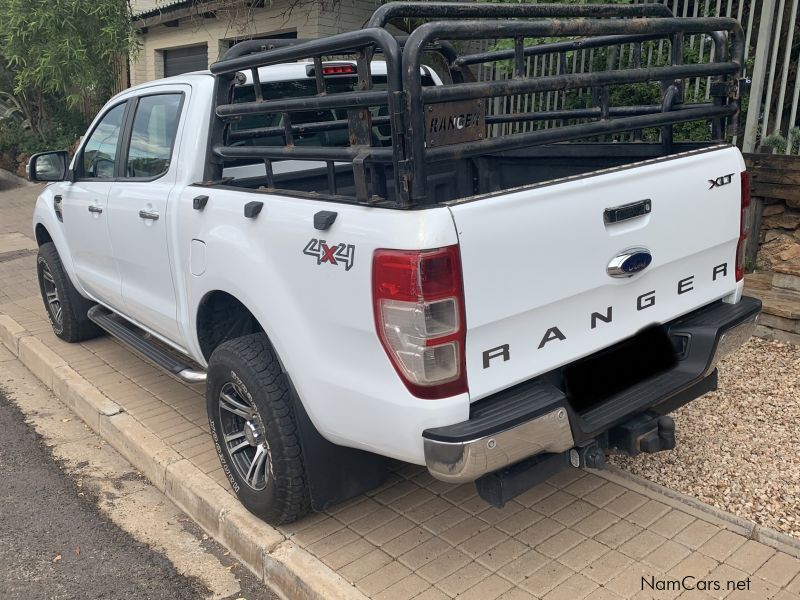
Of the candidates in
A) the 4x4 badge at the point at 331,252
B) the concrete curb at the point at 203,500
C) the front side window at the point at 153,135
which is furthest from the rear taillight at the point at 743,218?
the front side window at the point at 153,135

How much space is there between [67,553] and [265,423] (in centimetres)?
117

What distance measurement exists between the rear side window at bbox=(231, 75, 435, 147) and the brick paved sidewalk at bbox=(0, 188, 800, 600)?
1779 millimetres

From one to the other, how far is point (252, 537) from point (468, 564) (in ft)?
3.08

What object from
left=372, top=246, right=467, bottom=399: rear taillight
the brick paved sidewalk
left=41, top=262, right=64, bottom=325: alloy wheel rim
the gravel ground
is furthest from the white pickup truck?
left=41, top=262, right=64, bottom=325: alloy wheel rim

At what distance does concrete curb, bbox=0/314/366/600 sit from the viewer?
9.80 ft

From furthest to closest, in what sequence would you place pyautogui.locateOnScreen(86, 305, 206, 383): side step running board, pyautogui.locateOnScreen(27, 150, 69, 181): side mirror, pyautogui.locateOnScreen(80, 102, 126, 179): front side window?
pyautogui.locateOnScreen(27, 150, 69, 181): side mirror
pyautogui.locateOnScreen(80, 102, 126, 179): front side window
pyautogui.locateOnScreen(86, 305, 206, 383): side step running board

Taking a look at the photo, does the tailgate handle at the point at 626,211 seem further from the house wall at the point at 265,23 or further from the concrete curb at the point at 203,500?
the house wall at the point at 265,23

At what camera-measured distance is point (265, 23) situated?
11.5 meters

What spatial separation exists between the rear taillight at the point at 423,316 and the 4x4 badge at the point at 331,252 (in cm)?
14

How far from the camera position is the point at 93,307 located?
219 inches

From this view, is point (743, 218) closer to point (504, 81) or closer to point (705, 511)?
point (705, 511)

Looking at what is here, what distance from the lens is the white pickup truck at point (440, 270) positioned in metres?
2.48

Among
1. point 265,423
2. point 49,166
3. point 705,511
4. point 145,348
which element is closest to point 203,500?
point 265,423

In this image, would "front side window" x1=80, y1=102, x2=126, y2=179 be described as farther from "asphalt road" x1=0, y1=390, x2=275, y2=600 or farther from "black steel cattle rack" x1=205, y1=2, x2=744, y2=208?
"asphalt road" x1=0, y1=390, x2=275, y2=600
